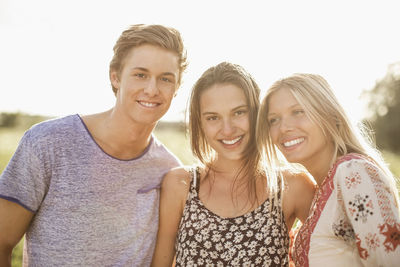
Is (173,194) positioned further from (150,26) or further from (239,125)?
(150,26)

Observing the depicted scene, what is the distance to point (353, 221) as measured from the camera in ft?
6.53

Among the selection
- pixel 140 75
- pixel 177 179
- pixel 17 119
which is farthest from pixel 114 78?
pixel 17 119

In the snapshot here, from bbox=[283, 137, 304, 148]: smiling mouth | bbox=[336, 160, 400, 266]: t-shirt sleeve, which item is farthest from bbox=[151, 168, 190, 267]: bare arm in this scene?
bbox=[336, 160, 400, 266]: t-shirt sleeve

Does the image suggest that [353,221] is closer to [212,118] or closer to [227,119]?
[227,119]

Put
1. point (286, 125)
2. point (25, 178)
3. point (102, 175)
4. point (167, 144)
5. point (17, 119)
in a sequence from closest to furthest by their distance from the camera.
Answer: point (25, 178)
point (286, 125)
point (102, 175)
point (167, 144)
point (17, 119)

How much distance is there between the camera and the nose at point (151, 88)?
9.24 ft

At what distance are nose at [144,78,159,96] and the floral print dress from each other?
1.09 metres

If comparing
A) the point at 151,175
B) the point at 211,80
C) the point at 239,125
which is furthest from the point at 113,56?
the point at 239,125

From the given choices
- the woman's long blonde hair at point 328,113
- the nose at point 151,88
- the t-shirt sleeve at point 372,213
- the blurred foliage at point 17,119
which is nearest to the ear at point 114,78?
the nose at point 151,88

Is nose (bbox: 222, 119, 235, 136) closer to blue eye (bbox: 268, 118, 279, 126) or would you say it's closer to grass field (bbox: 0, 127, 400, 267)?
blue eye (bbox: 268, 118, 279, 126)

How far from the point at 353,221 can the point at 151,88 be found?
6.15 feet

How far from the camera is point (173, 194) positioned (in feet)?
9.53

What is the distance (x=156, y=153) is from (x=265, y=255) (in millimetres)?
1403

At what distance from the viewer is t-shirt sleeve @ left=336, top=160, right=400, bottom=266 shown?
1.86 meters
